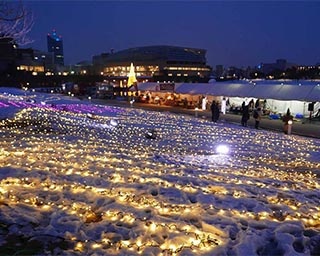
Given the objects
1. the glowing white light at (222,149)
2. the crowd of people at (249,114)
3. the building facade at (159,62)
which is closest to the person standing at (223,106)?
the crowd of people at (249,114)

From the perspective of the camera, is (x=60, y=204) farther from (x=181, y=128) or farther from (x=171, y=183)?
(x=181, y=128)

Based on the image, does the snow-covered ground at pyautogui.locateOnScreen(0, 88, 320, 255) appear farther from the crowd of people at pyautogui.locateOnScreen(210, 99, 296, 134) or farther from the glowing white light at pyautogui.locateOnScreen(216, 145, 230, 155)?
A: the crowd of people at pyautogui.locateOnScreen(210, 99, 296, 134)

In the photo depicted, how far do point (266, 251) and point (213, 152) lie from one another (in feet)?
27.2

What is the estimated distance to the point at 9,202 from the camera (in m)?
6.33

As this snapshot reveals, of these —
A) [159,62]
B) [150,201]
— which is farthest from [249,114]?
[159,62]

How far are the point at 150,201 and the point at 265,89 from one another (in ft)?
95.0

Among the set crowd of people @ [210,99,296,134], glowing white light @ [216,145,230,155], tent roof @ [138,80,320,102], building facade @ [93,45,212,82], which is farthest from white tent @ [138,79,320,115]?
building facade @ [93,45,212,82]

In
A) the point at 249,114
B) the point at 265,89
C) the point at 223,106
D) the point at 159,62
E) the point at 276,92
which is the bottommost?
the point at 249,114

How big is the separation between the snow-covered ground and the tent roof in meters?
18.1

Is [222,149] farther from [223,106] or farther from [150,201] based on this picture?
[223,106]

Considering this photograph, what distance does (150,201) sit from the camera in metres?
6.67

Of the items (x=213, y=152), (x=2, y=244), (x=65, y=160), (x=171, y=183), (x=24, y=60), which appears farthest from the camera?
(x=24, y=60)

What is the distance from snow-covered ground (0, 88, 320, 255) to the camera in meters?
5.07

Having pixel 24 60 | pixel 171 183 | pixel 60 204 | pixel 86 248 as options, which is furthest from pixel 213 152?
pixel 24 60
